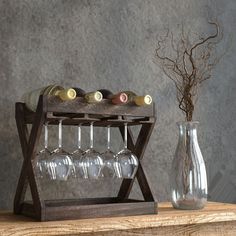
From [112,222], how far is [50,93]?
579 millimetres

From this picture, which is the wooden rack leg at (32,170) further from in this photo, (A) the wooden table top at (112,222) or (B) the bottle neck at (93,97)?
(B) the bottle neck at (93,97)

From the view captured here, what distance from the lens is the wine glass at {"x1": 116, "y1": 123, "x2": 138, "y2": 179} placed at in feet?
7.53

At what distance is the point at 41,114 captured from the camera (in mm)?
2057

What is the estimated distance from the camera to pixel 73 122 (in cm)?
233

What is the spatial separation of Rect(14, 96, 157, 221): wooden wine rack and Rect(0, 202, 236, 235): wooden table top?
0.20ft

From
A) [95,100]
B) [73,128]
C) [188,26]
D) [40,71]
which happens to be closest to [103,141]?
[73,128]

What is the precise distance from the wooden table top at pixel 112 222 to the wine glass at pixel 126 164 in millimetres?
221

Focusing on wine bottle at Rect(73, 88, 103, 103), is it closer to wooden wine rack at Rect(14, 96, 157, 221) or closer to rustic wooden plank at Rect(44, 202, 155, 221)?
wooden wine rack at Rect(14, 96, 157, 221)

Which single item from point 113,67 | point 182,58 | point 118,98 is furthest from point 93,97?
point 182,58

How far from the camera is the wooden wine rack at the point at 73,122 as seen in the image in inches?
81.0

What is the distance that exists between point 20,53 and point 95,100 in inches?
24.7

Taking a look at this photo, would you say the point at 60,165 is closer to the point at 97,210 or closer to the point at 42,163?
the point at 42,163

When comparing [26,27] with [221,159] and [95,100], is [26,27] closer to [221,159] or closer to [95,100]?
[95,100]

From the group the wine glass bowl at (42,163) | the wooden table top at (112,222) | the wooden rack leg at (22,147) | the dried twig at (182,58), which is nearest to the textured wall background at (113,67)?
the dried twig at (182,58)
